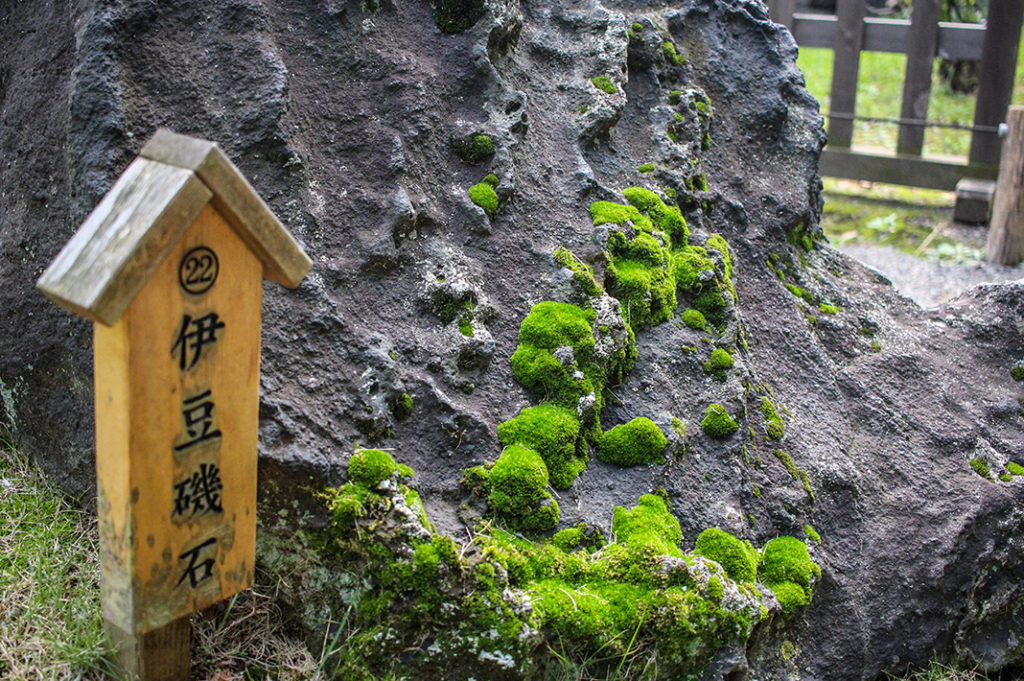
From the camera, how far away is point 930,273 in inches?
328

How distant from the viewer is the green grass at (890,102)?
11.2 m

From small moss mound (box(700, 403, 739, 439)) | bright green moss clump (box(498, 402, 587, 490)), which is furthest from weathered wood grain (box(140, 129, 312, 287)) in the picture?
small moss mound (box(700, 403, 739, 439))

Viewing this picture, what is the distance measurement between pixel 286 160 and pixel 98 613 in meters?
1.65

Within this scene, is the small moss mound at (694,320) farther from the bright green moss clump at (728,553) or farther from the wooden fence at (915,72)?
the wooden fence at (915,72)

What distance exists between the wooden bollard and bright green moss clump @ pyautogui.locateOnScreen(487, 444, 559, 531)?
23.0 ft

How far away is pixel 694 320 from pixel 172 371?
239 cm

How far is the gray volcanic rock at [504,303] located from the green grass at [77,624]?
26 centimetres

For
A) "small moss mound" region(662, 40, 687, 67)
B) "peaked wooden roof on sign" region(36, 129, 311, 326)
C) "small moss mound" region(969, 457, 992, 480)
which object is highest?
"small moss mound" region(662, 40, 687, 67)

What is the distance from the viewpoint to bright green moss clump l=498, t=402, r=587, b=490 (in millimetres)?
3297

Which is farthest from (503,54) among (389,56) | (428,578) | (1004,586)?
(1004,586)

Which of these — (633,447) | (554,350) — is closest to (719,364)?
(633,447)

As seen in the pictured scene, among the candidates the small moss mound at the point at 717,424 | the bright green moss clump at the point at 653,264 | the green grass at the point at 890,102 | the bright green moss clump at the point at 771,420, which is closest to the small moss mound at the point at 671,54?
the bright green moss clump at the point at 653,264

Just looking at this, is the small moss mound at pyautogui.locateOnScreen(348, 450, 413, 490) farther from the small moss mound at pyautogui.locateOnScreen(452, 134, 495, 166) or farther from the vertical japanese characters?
the small moss mound at pyautogui.locateOnScreen(452, 134, 495, 166)

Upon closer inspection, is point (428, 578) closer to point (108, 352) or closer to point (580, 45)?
point (108, 352)
